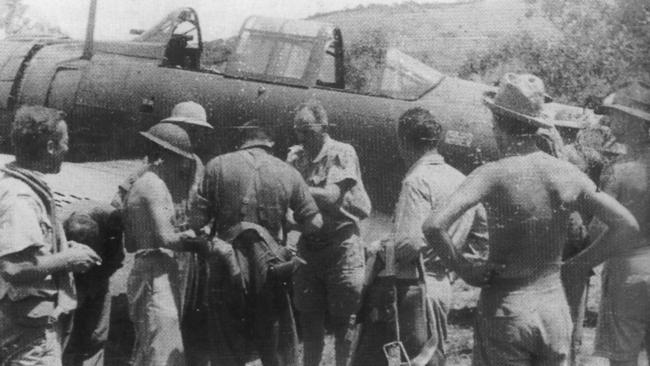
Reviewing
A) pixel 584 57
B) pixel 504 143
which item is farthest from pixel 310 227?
pixel 584 57

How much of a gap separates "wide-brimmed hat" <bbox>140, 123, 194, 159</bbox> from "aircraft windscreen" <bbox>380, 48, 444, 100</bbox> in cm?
361

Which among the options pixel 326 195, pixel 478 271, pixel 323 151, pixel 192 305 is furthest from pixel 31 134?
pixel 323 151

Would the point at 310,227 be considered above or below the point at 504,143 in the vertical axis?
below

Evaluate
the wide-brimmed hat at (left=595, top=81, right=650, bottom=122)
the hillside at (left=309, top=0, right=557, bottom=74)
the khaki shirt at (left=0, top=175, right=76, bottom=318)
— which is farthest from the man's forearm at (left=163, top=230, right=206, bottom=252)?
the hillside at (left=309, top=0, right=557, bottom=74)

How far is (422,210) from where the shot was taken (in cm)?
427

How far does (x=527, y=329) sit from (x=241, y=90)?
18.7 feet

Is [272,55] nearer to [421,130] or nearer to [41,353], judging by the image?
[421,130]

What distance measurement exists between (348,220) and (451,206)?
2616 millimetres

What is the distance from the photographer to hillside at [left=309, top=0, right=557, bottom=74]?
45375 millimetres

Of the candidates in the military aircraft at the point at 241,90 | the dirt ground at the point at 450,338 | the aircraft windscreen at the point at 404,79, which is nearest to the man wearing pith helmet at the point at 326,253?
the dirt ground at the point at 450,338

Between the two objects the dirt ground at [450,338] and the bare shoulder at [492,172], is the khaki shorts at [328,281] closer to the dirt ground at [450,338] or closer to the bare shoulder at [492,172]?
the dirt ground at [450,338]

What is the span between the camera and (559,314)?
11.0 feet

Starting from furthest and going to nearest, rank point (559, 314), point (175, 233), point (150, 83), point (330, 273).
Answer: point (150, 83), point (330, 273), point (175, 233), point (559, 314)

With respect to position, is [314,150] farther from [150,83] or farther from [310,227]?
[150,83]
